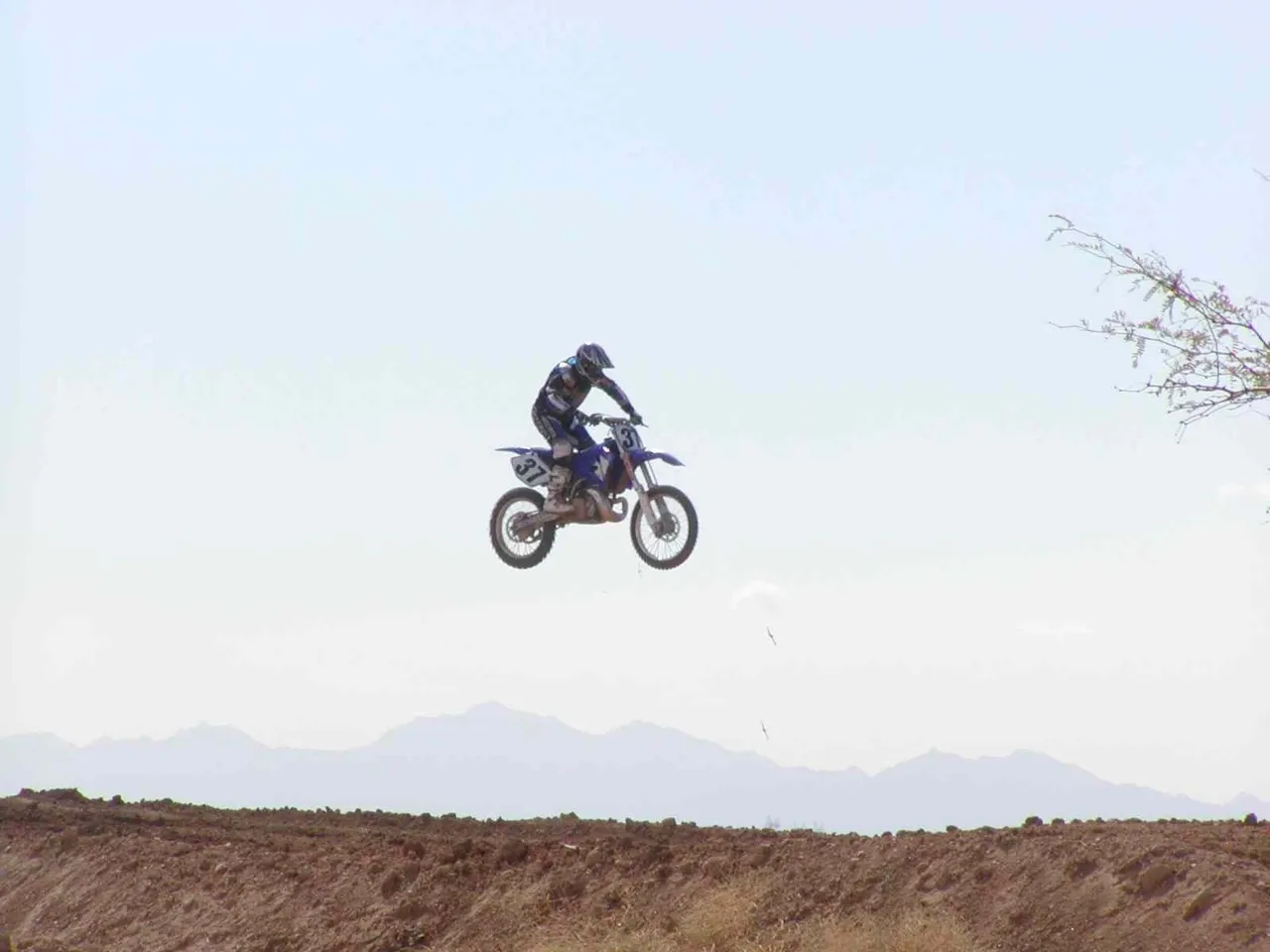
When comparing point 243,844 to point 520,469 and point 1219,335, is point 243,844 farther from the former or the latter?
point 1219,335

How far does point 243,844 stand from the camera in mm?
22047

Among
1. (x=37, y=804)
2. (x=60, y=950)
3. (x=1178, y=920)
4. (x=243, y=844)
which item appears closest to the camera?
(x=1178, y=920)

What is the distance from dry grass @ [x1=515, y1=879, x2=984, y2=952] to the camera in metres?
14.8

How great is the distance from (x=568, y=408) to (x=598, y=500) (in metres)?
1.33

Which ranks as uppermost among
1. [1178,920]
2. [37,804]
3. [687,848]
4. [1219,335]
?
[1219,335]

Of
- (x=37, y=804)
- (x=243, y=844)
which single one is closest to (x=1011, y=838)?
(x=243, y=844)

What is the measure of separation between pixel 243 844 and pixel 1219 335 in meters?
14.2

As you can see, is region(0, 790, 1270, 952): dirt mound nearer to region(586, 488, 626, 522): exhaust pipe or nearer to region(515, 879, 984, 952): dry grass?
region(515, 879, 984, 952): dry grass

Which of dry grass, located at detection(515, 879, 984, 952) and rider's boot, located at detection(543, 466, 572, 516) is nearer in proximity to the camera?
dry grass, located at detection(515, 879, 984, 952)

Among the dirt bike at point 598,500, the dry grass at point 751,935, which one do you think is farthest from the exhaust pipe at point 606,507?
the dry grass at point 751,935

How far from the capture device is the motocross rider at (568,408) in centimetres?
2100

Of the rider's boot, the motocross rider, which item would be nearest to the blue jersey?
the motocross rider

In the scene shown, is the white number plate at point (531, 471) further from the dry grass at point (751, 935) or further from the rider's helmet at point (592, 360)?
the dry grass at point (751, 935)

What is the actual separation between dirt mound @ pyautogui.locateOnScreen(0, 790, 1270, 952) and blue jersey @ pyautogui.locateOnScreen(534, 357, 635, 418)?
5.50m
